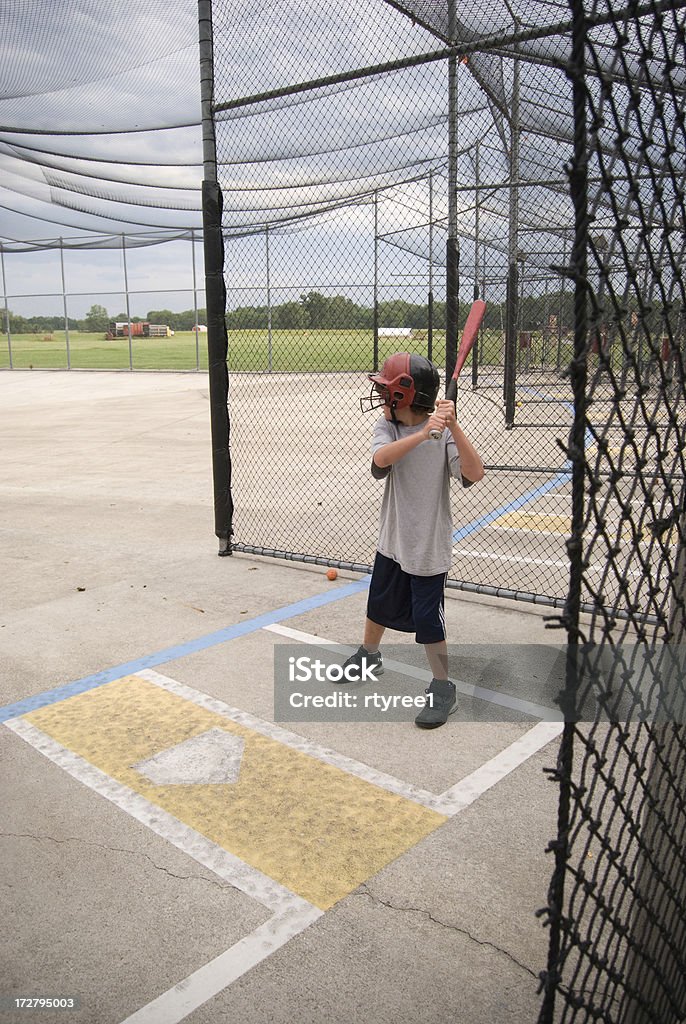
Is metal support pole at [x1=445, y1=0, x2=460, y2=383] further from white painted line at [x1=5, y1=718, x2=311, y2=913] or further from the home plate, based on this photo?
white painted line at [x1=5, y1=718, x2=311, y2=913]

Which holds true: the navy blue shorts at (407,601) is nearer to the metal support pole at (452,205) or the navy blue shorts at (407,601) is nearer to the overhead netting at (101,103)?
the metal support pole at (452,205)

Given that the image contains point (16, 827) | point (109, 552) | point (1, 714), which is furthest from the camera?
point (109, 552)

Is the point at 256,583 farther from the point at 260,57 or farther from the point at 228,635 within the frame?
the point at 260,57

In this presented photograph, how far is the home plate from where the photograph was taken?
9.49 ft

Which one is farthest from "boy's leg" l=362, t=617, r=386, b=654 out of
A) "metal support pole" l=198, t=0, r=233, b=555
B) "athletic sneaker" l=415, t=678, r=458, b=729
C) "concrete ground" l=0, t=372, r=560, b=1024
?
"metal support pole" l=198, t=0, r=233, b=555

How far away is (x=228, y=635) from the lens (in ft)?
13.7

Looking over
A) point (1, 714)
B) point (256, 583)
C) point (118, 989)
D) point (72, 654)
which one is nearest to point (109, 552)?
point (256, 583)

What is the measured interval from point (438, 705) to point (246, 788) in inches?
32.7

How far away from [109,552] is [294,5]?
3.45m

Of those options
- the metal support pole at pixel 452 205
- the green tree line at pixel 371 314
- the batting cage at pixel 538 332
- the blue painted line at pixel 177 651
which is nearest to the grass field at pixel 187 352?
the green tree line at pixel 371 314

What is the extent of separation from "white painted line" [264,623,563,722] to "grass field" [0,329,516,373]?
1335 centimetres

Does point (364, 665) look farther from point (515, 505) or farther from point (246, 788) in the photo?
point (515, 505)

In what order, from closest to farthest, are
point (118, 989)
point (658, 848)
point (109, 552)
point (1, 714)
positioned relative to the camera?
point (658, 848)
point (118, 989)
point (1, 714)
point (109, 552)

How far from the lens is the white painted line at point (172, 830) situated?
2.30m
